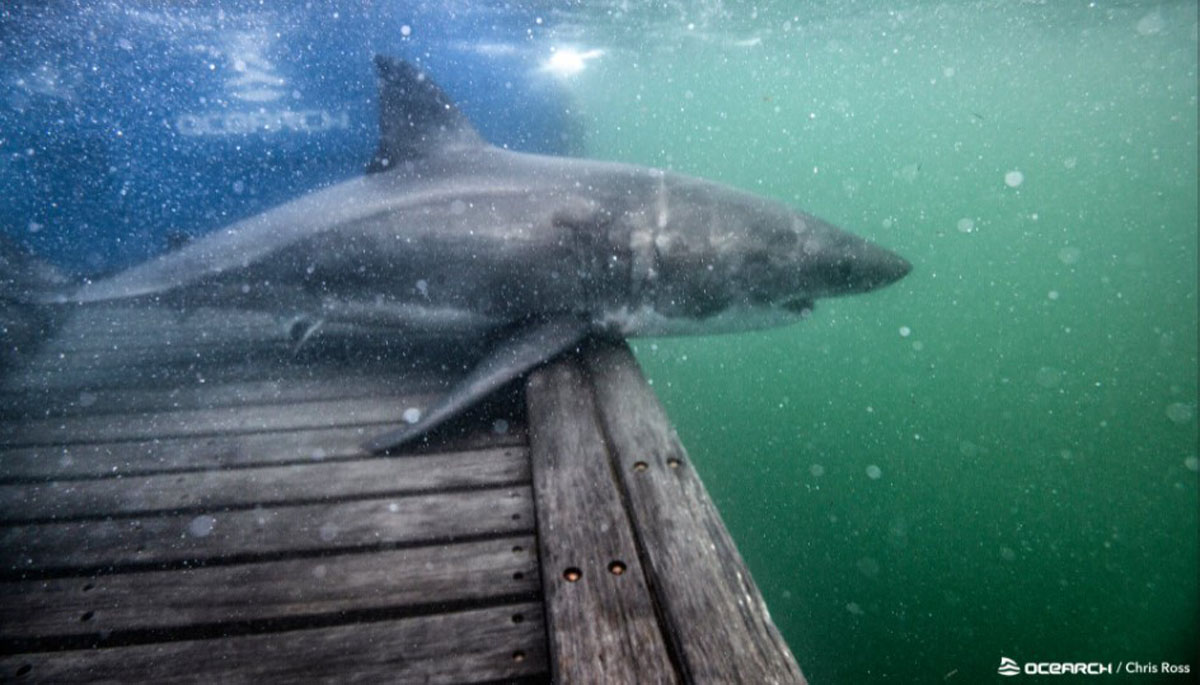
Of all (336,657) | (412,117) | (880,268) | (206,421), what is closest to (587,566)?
(336,657)

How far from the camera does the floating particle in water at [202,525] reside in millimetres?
1958

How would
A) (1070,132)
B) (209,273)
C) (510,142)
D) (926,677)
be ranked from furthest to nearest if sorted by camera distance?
(1070,132) → (510,142) → (926,677) → (209,273)

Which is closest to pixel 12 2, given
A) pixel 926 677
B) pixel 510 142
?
pixel 510 142

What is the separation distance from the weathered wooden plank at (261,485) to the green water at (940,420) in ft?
30.0

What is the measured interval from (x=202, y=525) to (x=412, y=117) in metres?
3.27

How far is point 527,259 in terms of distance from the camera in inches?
137

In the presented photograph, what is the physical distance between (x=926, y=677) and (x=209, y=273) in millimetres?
11142

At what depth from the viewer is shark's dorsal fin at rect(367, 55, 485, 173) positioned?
4.17 m

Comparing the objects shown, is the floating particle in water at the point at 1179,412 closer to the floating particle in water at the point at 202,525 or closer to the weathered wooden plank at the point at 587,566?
the weathered wooden plank at the point at 587,566

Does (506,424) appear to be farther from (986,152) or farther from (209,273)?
(986,152)

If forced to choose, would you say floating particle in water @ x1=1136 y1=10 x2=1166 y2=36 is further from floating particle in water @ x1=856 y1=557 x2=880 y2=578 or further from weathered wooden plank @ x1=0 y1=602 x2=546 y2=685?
weathered wooden plank @ x1=0 y1=602 x2=546 y2=685

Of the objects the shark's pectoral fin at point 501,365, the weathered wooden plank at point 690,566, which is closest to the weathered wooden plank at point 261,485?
the shark's pectoral fin at point 501,365

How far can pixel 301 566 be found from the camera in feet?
5.75

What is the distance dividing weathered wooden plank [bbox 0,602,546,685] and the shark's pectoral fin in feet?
3.24
